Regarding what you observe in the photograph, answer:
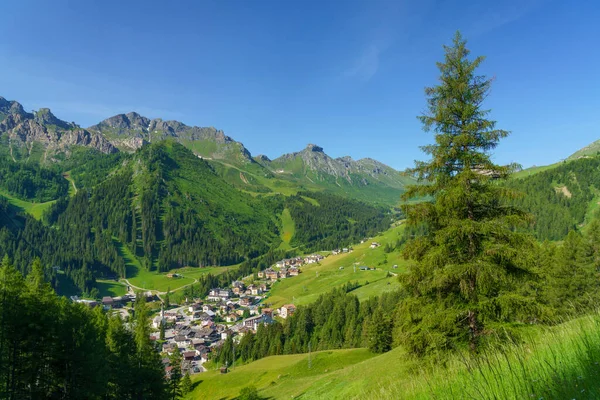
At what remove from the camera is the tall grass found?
3811mm

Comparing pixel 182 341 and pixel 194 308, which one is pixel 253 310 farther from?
pixel 182 341

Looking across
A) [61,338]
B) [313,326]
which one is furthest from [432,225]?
[313,326]

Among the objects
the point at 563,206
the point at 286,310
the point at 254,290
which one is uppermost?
the point at 563,206

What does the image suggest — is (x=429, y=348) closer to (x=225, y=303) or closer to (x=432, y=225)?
(x=432, y=225)

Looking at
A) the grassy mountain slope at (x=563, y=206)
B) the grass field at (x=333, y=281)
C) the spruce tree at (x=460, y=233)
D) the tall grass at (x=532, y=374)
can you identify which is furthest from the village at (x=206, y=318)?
the grassy mountain slope at (x=563, y=206)

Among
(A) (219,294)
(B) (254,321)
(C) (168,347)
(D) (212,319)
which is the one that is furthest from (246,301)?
(C) (168,347)

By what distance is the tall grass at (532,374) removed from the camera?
3.81 m

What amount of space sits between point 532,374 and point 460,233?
1145cm

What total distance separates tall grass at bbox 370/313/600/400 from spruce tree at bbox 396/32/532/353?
9486 mm

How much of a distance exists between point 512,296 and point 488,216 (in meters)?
3.85

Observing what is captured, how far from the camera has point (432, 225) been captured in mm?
16875

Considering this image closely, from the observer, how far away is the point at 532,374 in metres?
4.34

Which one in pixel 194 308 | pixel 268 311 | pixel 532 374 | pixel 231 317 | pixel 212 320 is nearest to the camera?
pixel 532 374

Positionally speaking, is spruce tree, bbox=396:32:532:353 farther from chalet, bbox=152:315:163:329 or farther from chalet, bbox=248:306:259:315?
chalet, bbox=152:315:163:329
